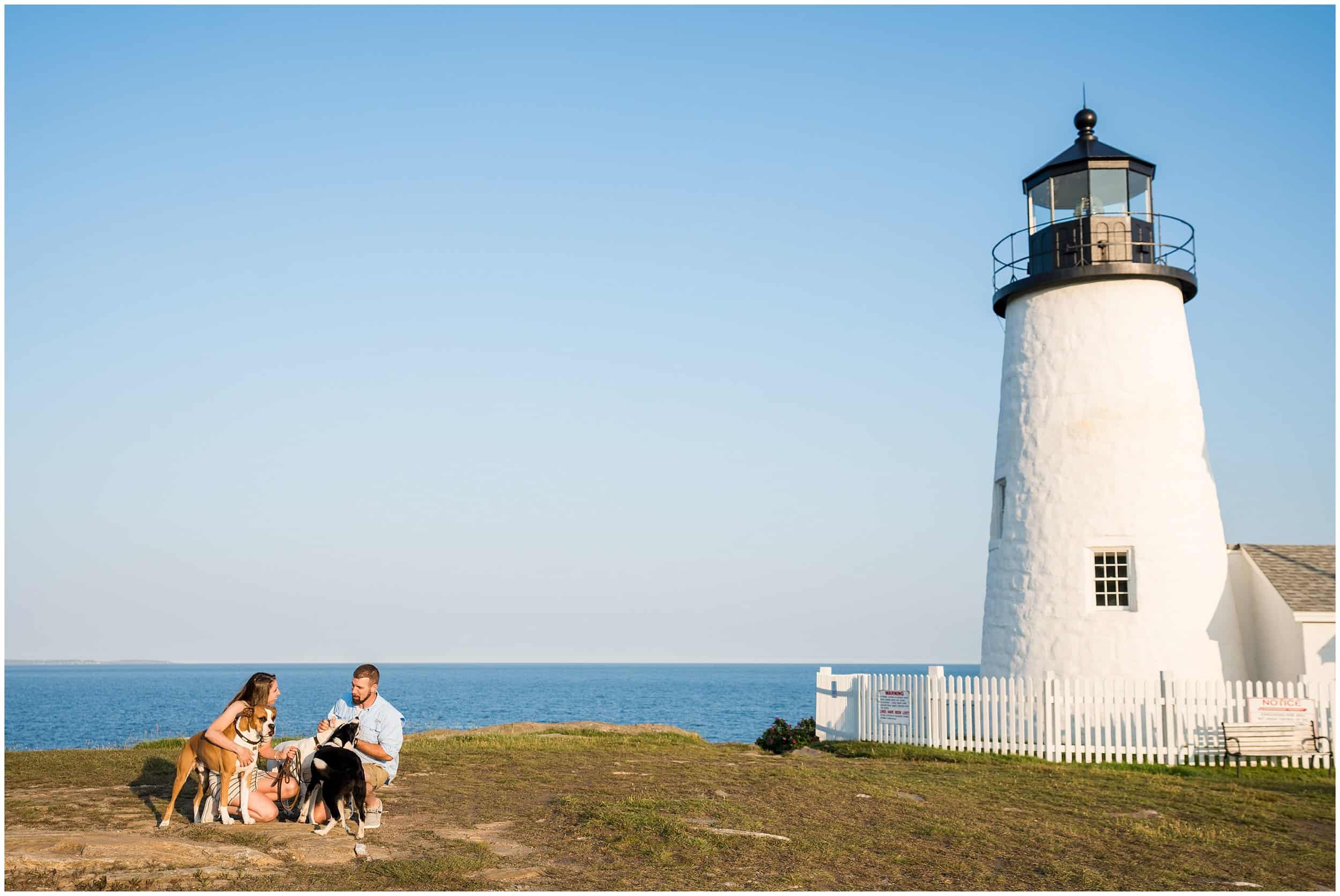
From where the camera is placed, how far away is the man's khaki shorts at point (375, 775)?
9.33 meters

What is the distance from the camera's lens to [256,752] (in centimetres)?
878

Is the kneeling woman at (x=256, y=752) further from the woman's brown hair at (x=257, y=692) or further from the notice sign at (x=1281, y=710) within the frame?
the notice sign at (x=1281, y=710)

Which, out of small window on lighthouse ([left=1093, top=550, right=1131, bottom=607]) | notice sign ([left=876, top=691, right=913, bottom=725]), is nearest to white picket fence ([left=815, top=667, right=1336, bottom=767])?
notice sign ([left=876, top=691, right=913, bottom=725])

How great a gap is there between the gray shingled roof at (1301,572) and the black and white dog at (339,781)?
1623 cm

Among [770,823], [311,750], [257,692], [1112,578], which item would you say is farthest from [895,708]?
[257,692]

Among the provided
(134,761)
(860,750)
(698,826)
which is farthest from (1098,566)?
(134,761)

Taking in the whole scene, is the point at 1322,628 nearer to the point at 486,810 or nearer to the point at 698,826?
the point at 698,826

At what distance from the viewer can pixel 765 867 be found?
800 centimetres

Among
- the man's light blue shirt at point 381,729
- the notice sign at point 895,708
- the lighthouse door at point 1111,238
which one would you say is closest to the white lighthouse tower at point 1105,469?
the lighthouse door at point 1111,238

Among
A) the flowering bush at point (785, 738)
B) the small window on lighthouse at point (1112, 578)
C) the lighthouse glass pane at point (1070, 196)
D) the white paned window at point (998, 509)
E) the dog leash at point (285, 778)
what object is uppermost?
the lighthouse glass pane at point (1070, 196)

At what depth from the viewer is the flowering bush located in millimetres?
19281

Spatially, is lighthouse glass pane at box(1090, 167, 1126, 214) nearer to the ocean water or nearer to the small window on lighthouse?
the small window on lighthouse

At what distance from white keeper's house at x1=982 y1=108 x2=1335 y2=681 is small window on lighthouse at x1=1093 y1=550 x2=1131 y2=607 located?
3 centimetres

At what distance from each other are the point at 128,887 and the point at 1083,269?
1766 cm
